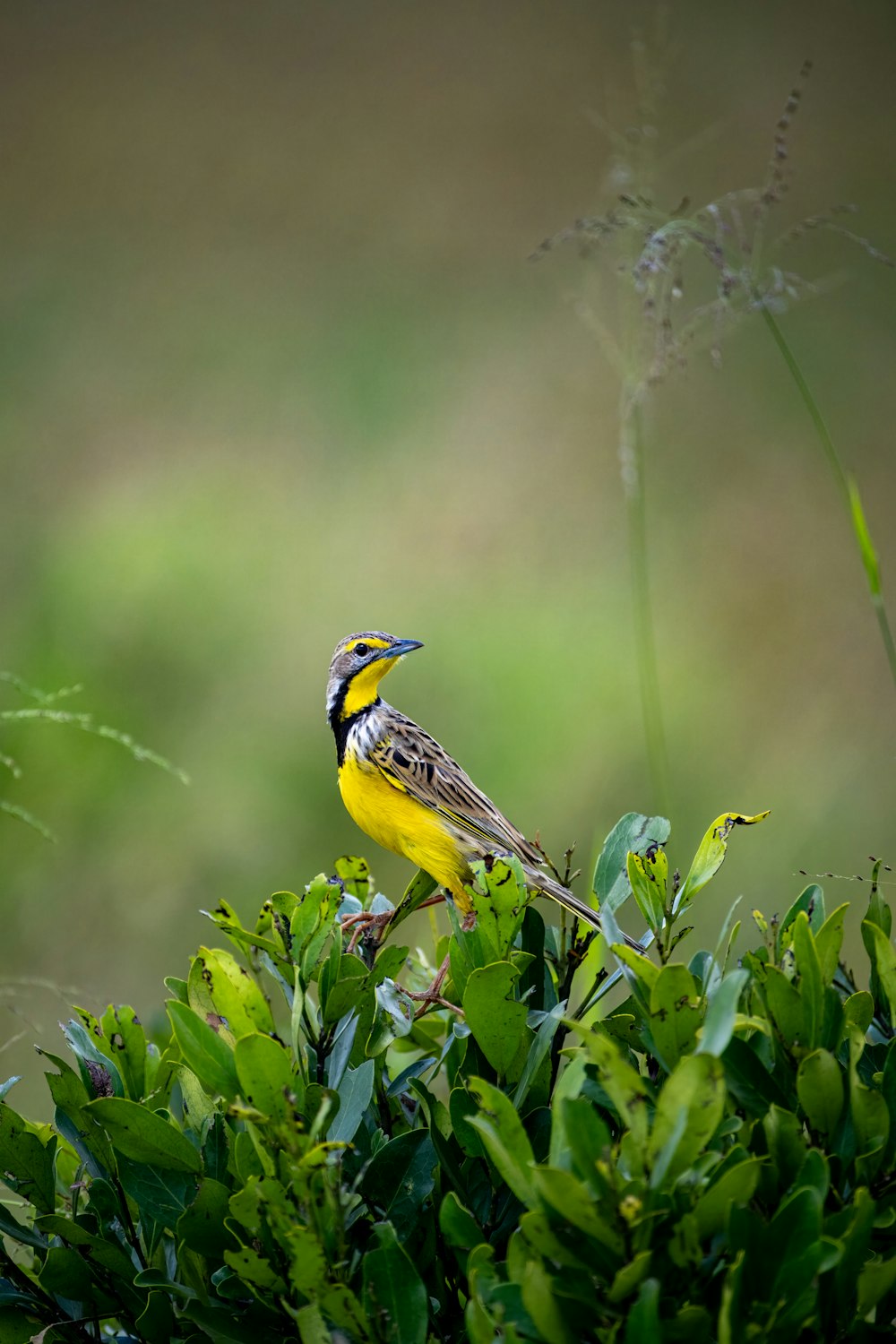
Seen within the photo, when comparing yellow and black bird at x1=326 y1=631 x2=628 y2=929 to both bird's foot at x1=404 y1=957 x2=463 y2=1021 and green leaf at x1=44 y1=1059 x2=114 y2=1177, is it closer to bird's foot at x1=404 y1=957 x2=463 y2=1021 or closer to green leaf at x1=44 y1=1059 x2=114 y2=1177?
bird's foot at x1=404 y1=957 x2=463 y2=1021

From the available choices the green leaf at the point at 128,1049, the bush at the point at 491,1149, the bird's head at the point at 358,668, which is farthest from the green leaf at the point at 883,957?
the bird's head at the point at 358,668

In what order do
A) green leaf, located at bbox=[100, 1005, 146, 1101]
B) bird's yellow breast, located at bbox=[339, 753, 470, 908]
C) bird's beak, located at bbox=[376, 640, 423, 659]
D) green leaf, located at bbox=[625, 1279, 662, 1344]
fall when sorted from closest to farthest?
green leaf, located at bbox=[625, 1279, 662, 1344] < green leaf, located at bbox=[100, 1005, 146, 1101] < bird's yellow breast, located at bbox=[339, 753, 470, 908] < bird's beak, located at bbox=[376, 640, 423, 659]

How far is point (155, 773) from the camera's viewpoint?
3.92 meters

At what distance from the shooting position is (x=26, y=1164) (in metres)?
0.96

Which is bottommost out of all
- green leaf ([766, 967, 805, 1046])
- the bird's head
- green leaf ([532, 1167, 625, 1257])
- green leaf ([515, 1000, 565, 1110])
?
green leaf ([532, 1167, 625, 1257])

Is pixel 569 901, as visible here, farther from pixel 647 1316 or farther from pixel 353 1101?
Answer: pixel 647 1316

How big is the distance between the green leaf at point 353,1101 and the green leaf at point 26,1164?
26cm

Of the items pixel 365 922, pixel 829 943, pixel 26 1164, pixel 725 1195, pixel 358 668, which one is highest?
pixel 358 668

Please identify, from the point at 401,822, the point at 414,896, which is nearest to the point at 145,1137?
the point at 414,896

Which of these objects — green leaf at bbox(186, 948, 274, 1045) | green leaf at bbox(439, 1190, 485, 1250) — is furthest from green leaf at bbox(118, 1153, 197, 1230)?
green leaf at bbox(439, 1190, 485, 1250)

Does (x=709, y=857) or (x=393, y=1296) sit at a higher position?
(x=709, y=857)

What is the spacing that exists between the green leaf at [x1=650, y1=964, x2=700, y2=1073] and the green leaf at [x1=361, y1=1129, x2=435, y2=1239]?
0.62ft

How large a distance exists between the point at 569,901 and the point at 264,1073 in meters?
0.43

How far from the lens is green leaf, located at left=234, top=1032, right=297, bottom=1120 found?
31.5 inches
